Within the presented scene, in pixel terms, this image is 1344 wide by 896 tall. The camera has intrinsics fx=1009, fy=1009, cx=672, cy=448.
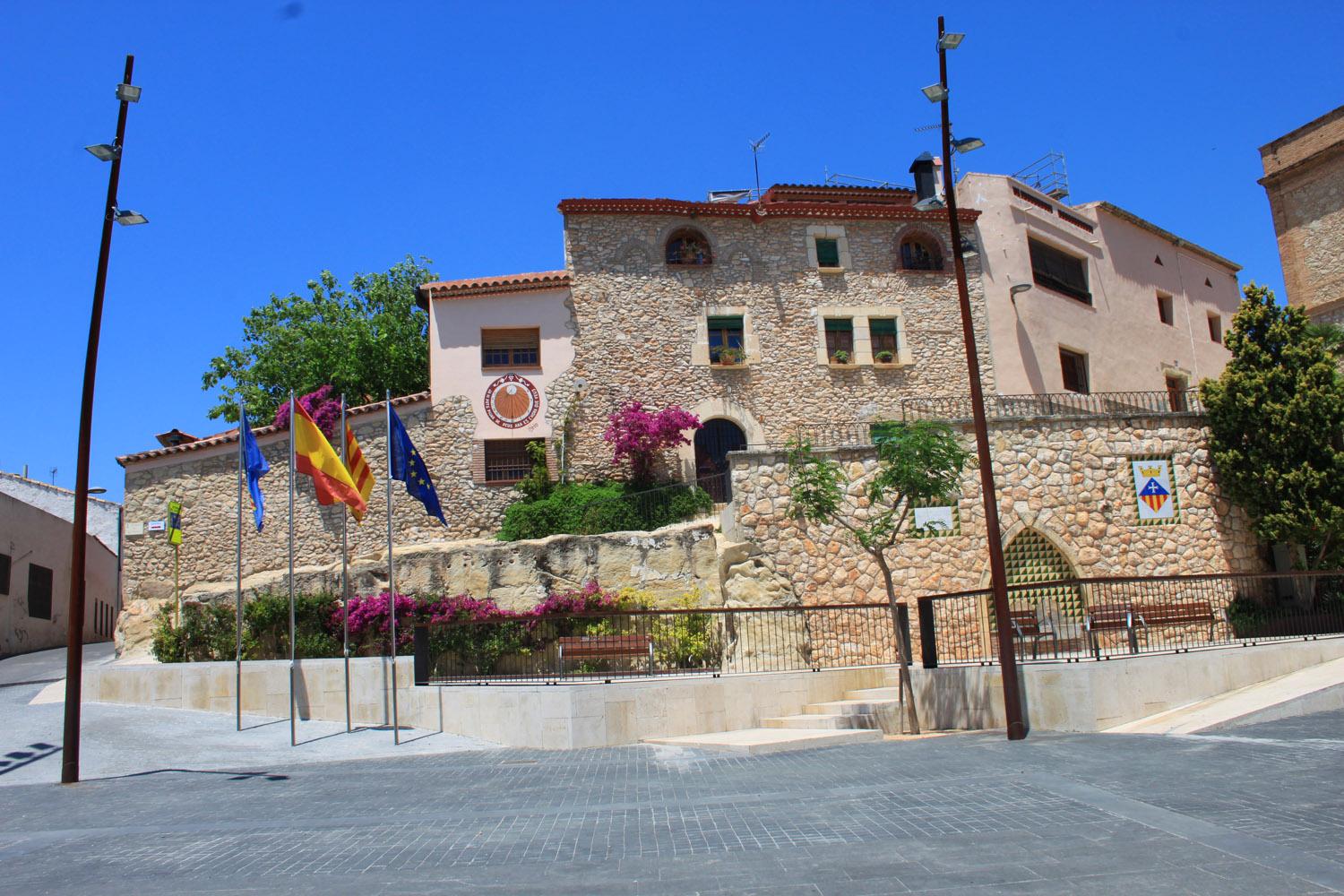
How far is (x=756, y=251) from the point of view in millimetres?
27188

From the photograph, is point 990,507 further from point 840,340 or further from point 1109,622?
point 840,340

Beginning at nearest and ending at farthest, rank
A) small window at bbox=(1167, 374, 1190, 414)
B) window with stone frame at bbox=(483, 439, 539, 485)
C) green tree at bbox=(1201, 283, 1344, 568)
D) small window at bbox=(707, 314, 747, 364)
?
green tree at bbox=(1201, 283, 1344, 568) < window with stone frame at bbox=(483, 439, 539, 485) < small window at bbox=(707, 314, 747, 364) < small window at bbox=(1167, 374, 1190, 414)

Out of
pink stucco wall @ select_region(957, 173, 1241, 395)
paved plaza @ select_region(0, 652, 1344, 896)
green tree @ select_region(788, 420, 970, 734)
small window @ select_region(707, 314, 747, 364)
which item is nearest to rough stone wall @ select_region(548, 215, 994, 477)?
small window @ select_region(707, 314, 747, 364)

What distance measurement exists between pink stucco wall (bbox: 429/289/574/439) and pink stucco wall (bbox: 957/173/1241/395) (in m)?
11.7

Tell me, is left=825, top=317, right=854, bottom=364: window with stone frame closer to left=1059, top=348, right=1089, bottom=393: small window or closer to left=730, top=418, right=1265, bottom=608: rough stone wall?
left=1059, top=348, right=1089, bottom=393: small window

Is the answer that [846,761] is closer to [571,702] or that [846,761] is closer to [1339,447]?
[571,702]

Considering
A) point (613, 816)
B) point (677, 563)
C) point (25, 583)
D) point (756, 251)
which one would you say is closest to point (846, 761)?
point (613, 816)

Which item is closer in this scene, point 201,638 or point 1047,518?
point 201,638

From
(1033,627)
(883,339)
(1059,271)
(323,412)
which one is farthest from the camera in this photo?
(1059,271)

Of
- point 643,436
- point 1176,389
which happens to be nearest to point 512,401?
point 643,436

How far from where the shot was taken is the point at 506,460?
25.0 metres

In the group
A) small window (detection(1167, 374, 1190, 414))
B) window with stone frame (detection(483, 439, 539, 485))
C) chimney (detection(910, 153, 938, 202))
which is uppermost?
chimney (detection(910, 153, 938, 202))

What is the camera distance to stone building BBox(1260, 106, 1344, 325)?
30453mm

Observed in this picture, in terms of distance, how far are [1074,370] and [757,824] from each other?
24.1 metres
